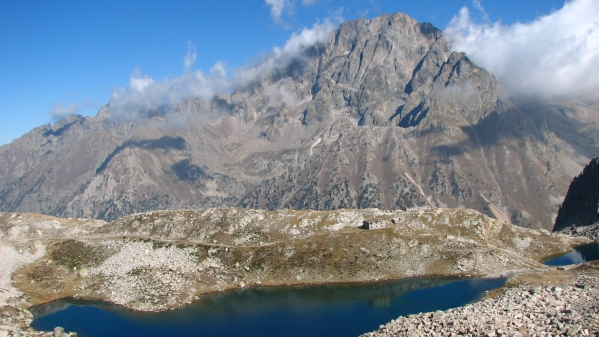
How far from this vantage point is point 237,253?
133500mm

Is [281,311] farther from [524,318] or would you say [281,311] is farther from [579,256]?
[579,256]

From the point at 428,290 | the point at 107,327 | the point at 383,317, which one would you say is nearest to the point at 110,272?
the point at 107,327

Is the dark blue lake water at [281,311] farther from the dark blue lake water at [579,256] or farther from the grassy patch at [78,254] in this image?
the dark blue lake water at [579,256]

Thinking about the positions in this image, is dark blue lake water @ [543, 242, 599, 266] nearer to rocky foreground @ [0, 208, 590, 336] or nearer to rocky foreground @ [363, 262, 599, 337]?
rocky foreground @ [0, 208, 590, 336]

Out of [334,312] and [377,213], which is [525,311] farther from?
[377,213]

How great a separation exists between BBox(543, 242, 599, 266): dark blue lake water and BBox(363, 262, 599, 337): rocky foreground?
76735mm

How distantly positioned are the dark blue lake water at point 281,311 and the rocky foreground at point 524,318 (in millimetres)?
25107

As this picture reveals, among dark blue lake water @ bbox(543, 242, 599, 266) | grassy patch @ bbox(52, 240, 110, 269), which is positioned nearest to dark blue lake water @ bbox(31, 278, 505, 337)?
grassy patch @ bbox(52, 240, 110, 269)

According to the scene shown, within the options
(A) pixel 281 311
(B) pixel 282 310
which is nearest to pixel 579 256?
(B) pixel 282 310

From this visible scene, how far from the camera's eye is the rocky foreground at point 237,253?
118062 mm

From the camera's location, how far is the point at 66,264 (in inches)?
5069

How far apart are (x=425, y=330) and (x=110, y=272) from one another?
312ft

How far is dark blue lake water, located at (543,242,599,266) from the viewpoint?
141850 millimetres

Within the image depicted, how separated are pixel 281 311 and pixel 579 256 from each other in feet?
374
